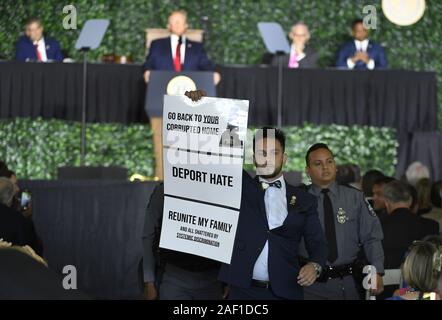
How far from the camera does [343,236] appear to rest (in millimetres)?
8398

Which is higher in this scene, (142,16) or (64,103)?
Result: (142,16)

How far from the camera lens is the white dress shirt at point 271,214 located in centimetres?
734

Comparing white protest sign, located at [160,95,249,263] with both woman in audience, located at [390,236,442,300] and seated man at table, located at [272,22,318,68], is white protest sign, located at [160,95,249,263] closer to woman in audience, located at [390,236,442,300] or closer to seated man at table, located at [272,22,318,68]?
woman in audience, located at [390,236,442,300]

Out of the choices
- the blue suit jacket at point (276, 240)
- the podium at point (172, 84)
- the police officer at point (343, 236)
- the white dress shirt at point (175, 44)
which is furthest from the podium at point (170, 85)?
the blue suit jacket at point (276, 240)

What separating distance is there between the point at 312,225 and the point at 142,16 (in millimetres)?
13018

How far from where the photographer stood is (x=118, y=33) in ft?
66.3

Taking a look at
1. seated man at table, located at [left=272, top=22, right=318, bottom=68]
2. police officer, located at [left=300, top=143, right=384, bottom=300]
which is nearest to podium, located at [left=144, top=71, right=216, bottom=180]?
seated man at table, located at [left=272, top=22, right=318, bottom=68]

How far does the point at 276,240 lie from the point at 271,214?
0.16 metres

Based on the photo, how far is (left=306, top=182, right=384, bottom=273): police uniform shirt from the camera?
8.39 metres

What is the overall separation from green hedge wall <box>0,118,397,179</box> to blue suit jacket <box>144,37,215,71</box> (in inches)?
89.9

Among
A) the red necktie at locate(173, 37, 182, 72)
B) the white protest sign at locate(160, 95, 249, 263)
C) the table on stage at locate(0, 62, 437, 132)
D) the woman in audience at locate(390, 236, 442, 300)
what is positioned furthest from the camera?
the red necktie at locate(173, 37, 182, 72)

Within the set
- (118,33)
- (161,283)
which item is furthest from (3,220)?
(118,33)
